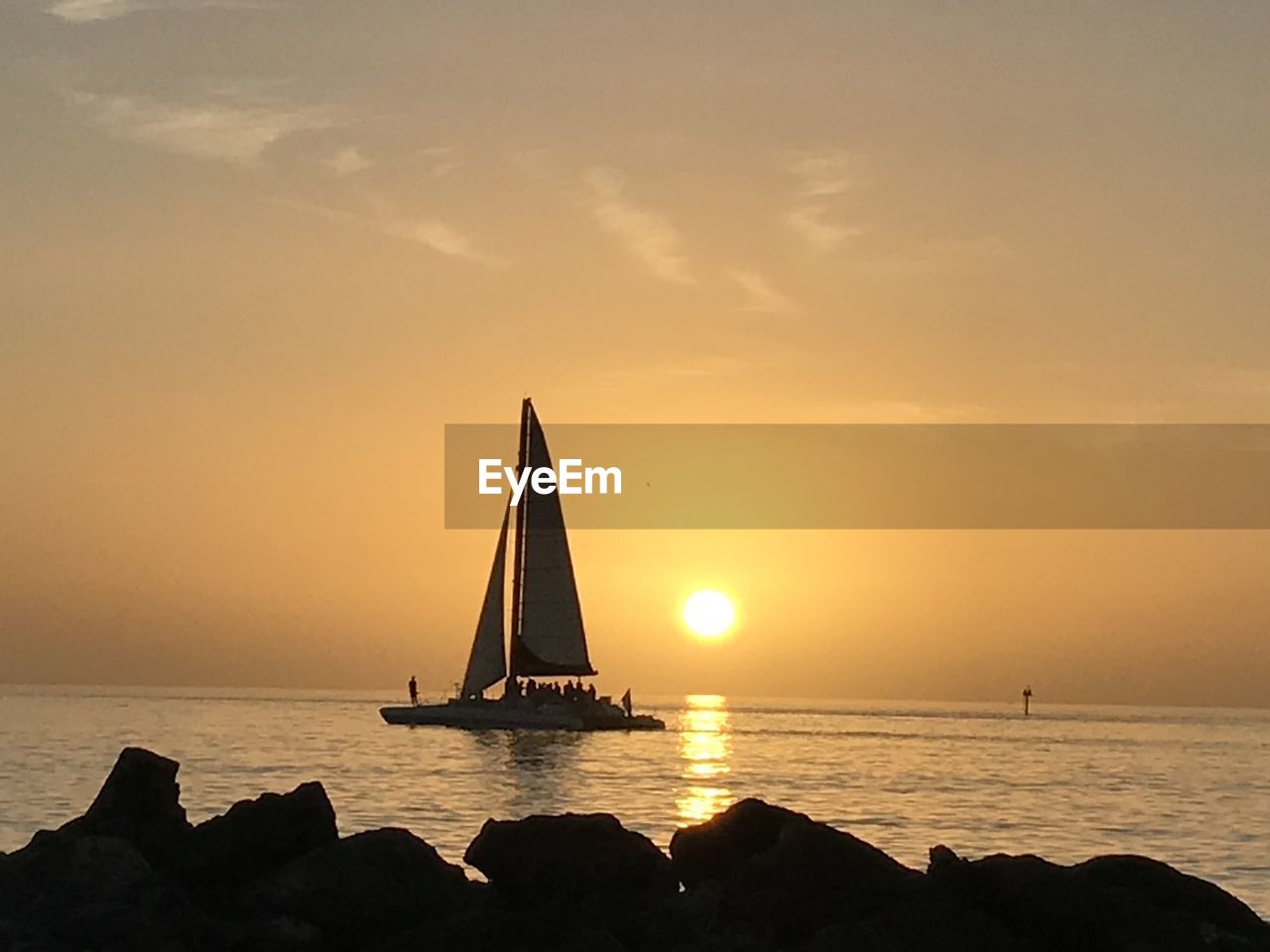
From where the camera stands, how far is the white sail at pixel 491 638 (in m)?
97.2

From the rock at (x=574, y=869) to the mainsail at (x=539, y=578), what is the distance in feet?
255

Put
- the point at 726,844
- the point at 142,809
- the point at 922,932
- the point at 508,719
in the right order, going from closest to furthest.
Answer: the point at 922,932
the point at 142,809
the point at 726,844
the point at 508,719

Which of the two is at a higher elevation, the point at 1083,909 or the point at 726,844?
the point at 726,844

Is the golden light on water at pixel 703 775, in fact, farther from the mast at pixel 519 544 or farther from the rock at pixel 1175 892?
the rock at pixel 1175 892

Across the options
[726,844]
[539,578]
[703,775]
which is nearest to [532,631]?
[539,578]

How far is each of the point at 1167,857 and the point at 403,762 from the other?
3459cm

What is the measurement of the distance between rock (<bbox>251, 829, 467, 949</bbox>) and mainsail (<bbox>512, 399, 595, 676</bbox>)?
256 ft

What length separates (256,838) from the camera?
18344 mm

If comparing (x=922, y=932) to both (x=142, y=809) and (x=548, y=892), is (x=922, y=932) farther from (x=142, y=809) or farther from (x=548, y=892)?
(x=142, y=809)

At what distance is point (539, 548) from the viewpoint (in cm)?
9588

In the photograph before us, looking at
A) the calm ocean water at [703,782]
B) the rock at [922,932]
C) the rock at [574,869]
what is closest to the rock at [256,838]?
the rock at [574,869]

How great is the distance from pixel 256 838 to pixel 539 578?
77683 millimetres

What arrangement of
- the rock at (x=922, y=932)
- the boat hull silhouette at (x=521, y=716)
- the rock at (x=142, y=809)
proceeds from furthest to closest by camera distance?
1. the boat hull silhouette at (x=521, y=716)
2. the rock at (x=142, y=809)
3. the rock at (x=922, y=932)

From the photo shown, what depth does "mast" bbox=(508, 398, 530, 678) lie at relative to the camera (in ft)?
314
